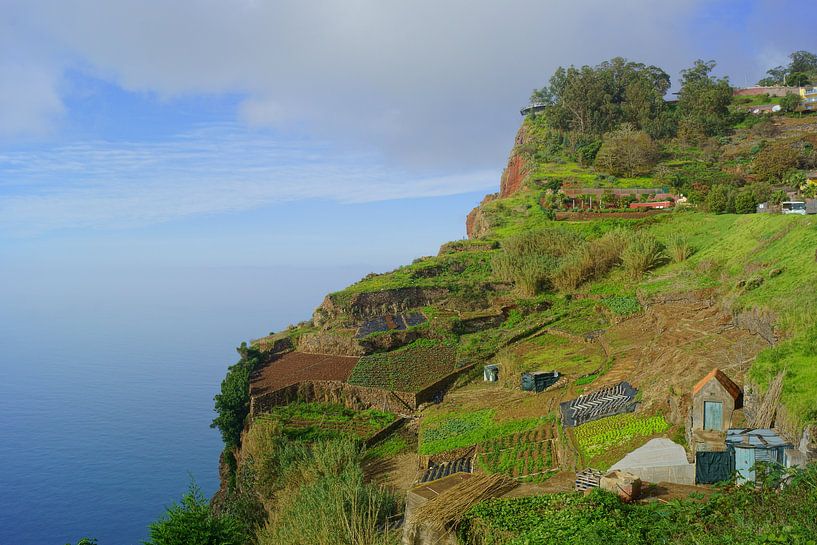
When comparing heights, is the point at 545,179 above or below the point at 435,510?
above

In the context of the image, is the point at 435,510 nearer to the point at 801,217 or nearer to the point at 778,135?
the point at 801,217

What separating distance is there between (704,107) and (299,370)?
176ft

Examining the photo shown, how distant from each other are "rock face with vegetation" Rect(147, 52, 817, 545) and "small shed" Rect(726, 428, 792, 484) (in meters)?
0.32

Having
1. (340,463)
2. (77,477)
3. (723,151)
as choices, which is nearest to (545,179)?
(723,151)

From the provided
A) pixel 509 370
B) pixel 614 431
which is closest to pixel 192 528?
pixel 614 431

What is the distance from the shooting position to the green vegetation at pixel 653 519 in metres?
7.41

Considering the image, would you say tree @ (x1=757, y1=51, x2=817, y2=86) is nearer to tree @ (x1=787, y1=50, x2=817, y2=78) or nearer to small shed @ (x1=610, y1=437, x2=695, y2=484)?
tree @ (x1=787, y1=50, x2=817, y2=78)


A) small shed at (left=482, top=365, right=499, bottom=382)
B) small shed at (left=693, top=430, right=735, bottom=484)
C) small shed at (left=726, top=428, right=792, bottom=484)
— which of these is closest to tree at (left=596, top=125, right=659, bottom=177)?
small shed at (left=482, top=365, right=499, bottom=382)

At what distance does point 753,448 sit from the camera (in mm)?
10148

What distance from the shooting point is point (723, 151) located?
53.3 m

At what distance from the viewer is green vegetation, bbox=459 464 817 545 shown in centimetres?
741

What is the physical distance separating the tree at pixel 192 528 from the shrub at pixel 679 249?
940 inches

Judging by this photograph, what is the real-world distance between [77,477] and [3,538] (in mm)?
11242

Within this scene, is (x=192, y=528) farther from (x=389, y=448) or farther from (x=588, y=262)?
(x=588, y=262)
